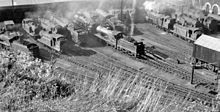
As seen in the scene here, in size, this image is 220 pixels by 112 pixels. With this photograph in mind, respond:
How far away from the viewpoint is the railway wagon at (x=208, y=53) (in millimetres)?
24866

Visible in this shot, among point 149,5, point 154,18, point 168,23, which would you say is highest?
point 149,5

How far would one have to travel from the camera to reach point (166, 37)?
113 feet

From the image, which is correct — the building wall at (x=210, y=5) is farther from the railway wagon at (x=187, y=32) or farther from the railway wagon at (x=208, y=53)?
the railway wagon at (x=208, y=53)

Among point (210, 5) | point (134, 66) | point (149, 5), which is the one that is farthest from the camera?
point (149, 5)

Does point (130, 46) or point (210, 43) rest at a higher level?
point (210, 43)

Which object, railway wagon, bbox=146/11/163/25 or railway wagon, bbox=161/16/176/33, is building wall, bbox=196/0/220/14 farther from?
railway wagon, bbox=161/16/176/33

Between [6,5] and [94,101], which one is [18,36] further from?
[94,101]

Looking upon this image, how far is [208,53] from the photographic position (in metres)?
25.3

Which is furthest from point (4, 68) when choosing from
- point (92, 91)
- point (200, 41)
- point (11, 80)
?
point (200, 41)

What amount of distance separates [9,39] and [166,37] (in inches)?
656

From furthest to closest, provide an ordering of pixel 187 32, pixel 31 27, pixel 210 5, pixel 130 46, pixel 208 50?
pixel 210 5, pixel 187 32, pixel 31 27, pixel 130 46, pixel 208 50

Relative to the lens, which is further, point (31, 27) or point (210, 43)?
point (31, 27)

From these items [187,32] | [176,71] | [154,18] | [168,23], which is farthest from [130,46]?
[154,18]

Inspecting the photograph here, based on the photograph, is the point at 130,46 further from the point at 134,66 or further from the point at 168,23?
the point at 168,23
